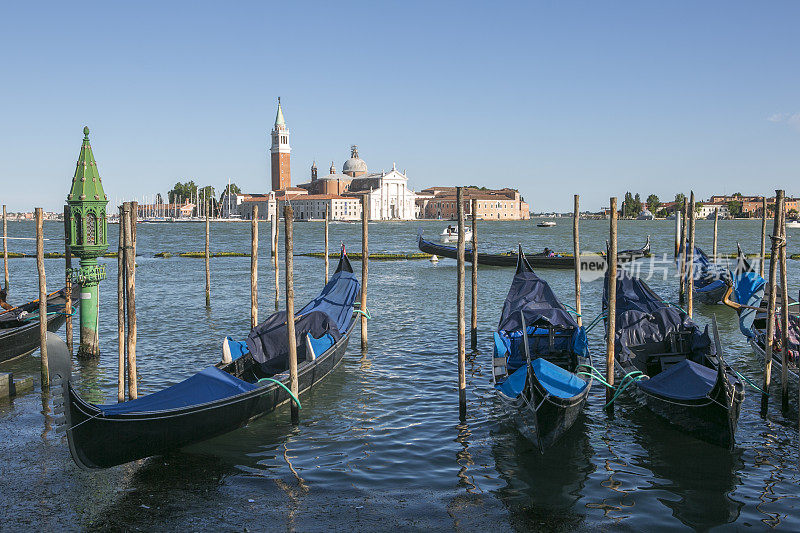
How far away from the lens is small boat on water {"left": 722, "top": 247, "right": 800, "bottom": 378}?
356 inches

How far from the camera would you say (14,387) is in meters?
8.73

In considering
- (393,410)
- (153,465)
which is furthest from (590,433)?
(153,465)

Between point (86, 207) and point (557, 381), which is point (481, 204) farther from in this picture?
point (557, 381)

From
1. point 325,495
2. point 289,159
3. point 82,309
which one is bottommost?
point 325,495

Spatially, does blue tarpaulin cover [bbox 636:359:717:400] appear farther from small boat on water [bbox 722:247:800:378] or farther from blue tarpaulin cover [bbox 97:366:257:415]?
blue tarpaulin cover [bbox 97:366:257:415]

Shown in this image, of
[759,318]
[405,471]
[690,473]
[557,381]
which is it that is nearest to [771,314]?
[690,473]

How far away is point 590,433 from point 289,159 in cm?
11399

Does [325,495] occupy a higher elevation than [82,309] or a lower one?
lower

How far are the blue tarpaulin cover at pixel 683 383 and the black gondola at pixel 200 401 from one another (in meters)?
4.00

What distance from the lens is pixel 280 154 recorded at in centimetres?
11569

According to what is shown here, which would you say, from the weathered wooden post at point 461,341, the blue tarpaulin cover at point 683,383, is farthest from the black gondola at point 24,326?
the blue tarpaulin cover at point 683,383

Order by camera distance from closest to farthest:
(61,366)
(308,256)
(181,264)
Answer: (61,366) < (181,264) < (308,256)

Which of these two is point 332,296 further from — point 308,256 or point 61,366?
point 308,256

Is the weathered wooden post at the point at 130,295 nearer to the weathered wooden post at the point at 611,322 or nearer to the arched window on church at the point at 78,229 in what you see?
the arched window on church at the point at 78,229
